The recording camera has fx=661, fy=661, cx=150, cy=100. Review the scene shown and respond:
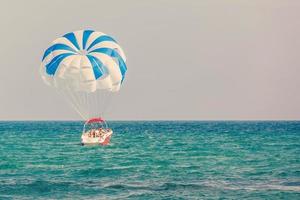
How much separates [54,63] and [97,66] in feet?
10.9

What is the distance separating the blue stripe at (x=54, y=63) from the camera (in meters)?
50.8

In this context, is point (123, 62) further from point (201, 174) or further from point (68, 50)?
point (201, 174)

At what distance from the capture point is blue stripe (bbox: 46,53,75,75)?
5078 cm

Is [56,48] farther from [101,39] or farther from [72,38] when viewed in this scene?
[101,39]

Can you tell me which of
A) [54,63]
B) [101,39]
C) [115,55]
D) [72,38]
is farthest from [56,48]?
[115,55]

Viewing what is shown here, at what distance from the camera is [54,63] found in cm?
5094

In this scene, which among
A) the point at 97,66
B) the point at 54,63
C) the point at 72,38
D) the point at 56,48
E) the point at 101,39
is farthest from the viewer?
the point at 101,39

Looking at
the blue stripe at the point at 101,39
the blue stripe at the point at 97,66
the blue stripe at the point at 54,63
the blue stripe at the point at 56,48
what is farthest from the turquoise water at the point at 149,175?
the blue stripe at the point at 101,39

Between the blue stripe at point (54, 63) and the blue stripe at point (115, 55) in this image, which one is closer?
the blue stripe at point (54, 63)

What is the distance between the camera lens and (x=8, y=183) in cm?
3553

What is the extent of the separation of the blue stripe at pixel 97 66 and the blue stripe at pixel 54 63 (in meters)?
1.88

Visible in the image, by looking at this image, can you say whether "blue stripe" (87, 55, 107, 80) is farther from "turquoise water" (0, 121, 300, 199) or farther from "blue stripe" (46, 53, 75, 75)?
"turquoise water" (0, 121, 300, 199)

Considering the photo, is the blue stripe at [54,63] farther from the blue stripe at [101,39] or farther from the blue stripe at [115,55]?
the blue stripe at [115,55]

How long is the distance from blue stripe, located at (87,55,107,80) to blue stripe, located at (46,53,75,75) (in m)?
1.88
